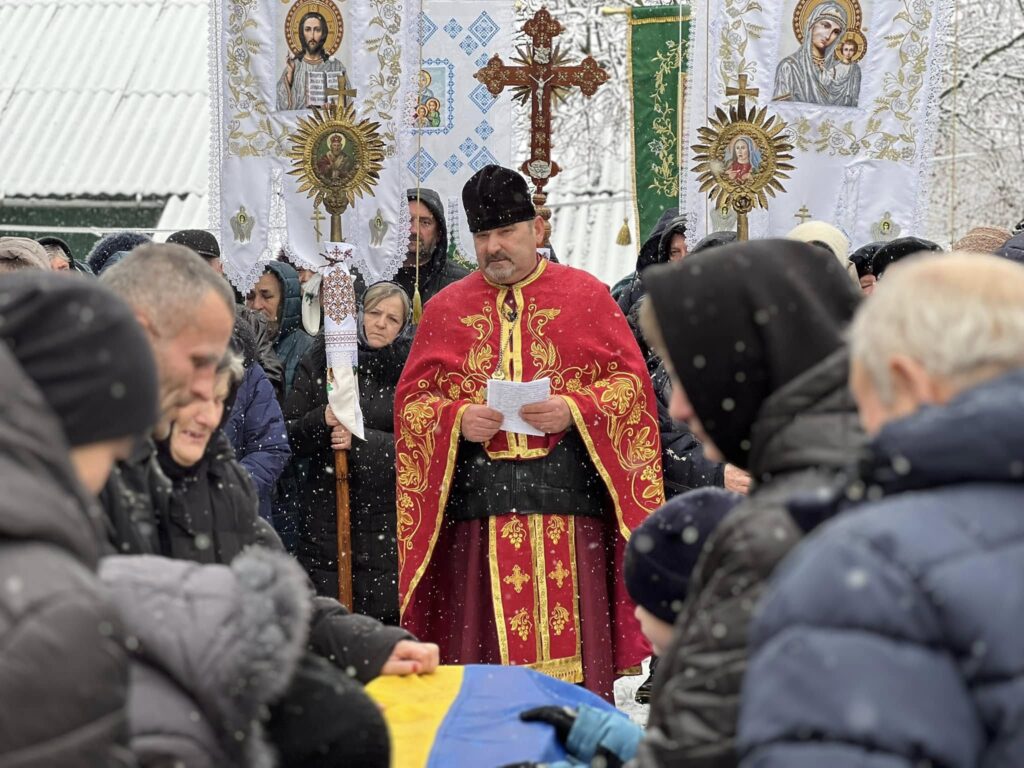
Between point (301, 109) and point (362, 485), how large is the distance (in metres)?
1.83

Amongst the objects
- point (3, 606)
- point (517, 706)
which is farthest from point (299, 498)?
point (3, 606)

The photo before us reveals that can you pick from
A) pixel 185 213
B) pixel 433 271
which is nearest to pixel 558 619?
pixel 433 271

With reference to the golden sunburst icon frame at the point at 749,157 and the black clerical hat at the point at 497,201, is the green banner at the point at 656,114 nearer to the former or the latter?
the golden sunburst icon frame at the point at 749,157

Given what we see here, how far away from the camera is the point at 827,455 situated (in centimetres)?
250

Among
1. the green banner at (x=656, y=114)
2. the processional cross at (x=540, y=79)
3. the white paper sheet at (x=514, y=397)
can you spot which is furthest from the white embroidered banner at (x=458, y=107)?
the white paper sheet at (x=514, y=397)

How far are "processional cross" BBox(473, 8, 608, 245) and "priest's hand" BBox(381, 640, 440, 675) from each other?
427 cm

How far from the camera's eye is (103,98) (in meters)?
17.2

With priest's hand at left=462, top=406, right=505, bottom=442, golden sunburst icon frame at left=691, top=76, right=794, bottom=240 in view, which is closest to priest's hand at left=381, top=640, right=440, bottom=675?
priest's hand at left=462, top=406, right=505, bottom=442

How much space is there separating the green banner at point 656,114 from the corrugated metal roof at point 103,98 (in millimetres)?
5687

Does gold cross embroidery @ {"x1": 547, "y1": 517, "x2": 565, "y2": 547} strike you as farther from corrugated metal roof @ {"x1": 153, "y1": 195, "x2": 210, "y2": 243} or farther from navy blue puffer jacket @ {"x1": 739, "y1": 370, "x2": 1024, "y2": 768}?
corrugated metal roof @ {"x1": 153, "y1": 195, "x2": 210, "y2": 243}

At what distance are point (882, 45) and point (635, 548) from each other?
207 inches

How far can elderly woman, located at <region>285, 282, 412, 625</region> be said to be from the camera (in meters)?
7.63

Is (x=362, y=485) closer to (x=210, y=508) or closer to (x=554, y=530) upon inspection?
(x=554, y=530)

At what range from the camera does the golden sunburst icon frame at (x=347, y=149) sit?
296 inches
